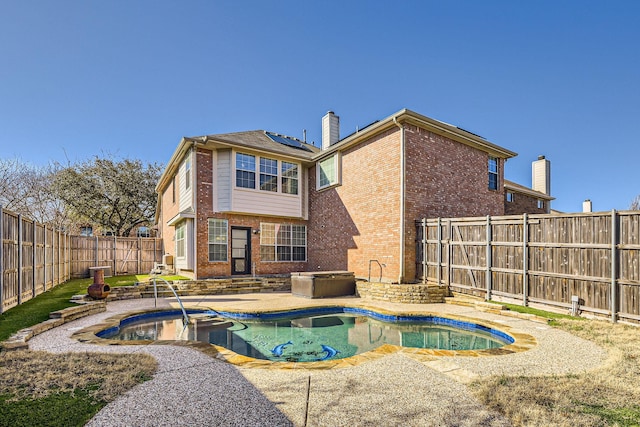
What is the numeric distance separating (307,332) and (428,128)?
7.97 meters

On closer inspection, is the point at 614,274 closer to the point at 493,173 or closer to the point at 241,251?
the point at 493,173

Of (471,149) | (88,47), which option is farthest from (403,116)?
(88,47)

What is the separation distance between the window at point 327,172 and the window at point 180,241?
19.9 ft

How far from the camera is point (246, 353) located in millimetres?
5895

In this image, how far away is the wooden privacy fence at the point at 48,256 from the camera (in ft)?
24.3

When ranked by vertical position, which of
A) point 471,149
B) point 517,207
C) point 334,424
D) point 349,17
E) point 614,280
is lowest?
point 334,424

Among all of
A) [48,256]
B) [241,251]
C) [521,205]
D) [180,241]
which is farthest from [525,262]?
[48,256]

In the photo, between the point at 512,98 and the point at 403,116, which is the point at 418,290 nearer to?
the point at 403,116

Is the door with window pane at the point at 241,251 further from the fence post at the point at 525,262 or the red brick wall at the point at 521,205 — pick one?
the red brick wall at the point at 521,205

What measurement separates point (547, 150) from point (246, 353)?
918 inches

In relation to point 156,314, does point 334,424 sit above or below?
above

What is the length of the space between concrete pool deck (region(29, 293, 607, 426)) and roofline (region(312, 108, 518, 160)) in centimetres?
733

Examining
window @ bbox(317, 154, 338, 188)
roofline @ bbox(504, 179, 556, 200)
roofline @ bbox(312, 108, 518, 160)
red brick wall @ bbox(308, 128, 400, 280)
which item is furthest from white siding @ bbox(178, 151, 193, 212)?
roofline @ bbox(504, 179, 556, 200)

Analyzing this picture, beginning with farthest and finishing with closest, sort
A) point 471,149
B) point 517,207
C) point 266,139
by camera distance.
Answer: point 517,207 < point 266,139 < point 471,149
